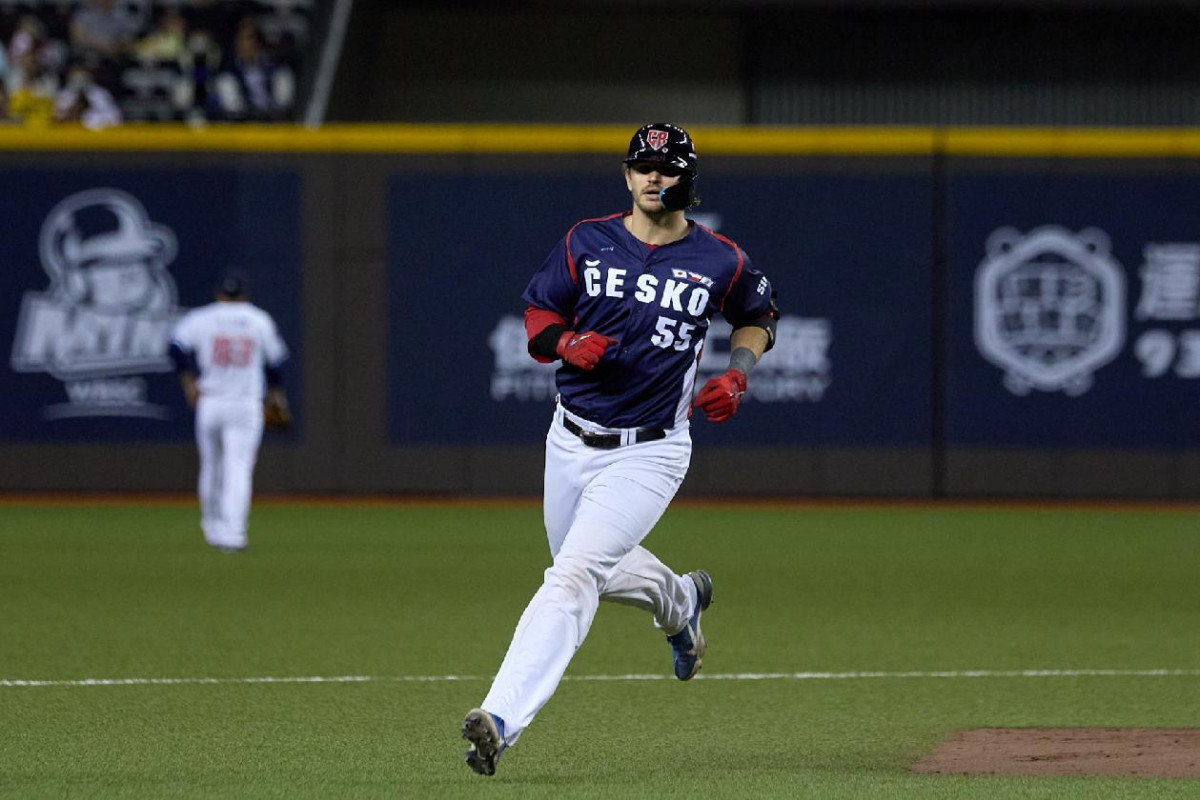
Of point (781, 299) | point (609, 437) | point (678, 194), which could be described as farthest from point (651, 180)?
point (781, 299)

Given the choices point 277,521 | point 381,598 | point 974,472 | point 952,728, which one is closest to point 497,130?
point 277,521

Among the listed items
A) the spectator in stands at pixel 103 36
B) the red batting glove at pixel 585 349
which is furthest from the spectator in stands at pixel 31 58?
the red batting glove at pixel 585 349

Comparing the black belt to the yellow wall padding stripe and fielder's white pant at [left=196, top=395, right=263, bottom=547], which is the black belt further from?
the yellow wall padding stripe

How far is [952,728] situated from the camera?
24.0ft

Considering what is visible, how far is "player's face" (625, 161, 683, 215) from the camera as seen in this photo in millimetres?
6547

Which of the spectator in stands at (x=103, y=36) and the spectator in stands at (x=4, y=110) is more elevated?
the spectator in stands at (x=103, y=36)

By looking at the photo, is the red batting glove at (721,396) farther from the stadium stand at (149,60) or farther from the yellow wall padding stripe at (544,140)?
the stadium stand at (149,60)

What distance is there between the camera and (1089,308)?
1798 cm

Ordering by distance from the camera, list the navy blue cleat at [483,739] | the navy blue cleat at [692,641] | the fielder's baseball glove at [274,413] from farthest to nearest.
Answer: the fielder's baseball glove at [274,413] < the navy blue cleat at [692,641] < the navy blue cleat at [483,739]

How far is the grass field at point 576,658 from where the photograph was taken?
6.36m

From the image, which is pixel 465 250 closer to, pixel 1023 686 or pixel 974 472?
pixel 974 472

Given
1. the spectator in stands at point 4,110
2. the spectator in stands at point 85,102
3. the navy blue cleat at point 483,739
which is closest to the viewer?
the navy blue cleat at point 483,739

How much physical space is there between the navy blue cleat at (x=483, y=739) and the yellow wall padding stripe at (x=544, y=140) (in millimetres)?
12634

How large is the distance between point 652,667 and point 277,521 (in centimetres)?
819
